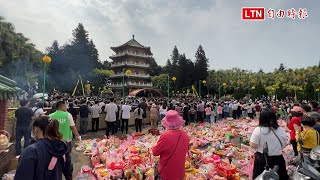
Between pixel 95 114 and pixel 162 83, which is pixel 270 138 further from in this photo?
pixel 162 83

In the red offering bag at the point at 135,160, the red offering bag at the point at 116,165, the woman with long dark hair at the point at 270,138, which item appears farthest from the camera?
the red offering bag at the point at 135,160

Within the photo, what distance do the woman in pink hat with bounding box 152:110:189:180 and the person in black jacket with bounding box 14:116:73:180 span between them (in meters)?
1.32

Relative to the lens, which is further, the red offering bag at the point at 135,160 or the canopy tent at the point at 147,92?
the canopy tent at the point at 147,92

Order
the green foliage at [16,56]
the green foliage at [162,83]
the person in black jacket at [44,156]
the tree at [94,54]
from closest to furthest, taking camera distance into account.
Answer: the person in black jacket at [44,156] → the green foliage at [16,56] → the tree at [94,54] → the green foliage at [162,83]

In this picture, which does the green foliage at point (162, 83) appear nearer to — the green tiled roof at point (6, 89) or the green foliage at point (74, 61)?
the green foliage at point (74, 61)

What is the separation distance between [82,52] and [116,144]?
4981 cm

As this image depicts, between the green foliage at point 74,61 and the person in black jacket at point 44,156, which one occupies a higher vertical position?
the green foliage at point 74,61

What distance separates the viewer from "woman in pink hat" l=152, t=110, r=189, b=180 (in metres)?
3.56

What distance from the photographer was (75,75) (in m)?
51.3

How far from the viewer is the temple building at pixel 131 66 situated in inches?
2034

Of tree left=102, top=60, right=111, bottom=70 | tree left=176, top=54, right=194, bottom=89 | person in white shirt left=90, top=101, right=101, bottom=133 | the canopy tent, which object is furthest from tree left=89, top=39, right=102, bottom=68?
person in white shirt left=90, top=101, right=101, bottom=133

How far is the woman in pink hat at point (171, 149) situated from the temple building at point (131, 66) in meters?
47.0

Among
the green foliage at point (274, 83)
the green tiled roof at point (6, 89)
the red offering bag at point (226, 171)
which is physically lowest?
the red offering bag at point (226, 171)

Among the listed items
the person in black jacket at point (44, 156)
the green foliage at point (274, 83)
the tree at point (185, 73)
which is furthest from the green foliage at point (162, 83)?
the person in black jacket at point (44, 156)
